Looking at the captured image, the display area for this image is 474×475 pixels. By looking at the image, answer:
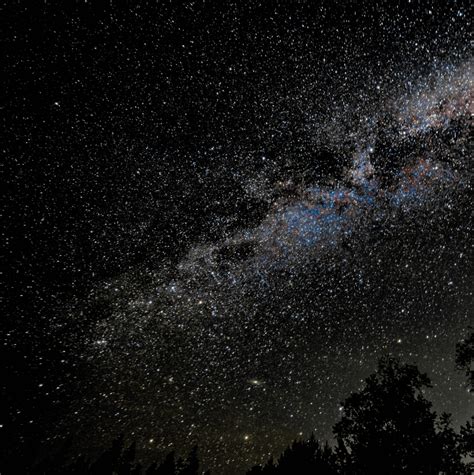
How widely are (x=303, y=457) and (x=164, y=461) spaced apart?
2870 centimetres

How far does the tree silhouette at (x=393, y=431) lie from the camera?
10.0 m

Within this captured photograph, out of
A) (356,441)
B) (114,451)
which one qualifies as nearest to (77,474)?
(114,451)

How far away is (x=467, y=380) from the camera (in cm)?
984

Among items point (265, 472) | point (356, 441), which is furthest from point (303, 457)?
point (356, 441)

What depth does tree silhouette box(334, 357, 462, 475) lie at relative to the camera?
10.0 metres

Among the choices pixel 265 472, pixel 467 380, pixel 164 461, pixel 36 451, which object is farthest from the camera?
pixel 36 451

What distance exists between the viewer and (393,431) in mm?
11039

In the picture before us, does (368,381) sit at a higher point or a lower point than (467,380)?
higher

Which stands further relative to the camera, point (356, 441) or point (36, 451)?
point (36, 451)

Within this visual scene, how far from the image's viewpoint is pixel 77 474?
47625 mm

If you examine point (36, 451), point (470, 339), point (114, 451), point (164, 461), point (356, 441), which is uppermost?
point (36, 451)

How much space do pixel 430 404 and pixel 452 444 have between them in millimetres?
1535

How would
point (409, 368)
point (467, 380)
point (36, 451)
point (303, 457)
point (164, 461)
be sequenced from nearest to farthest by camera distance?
point (467, 380)
point (409, 368)
point (303, 457)
point (164, 461)
point (36, 451)

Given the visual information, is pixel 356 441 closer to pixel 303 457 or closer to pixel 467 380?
pixel 467 380
